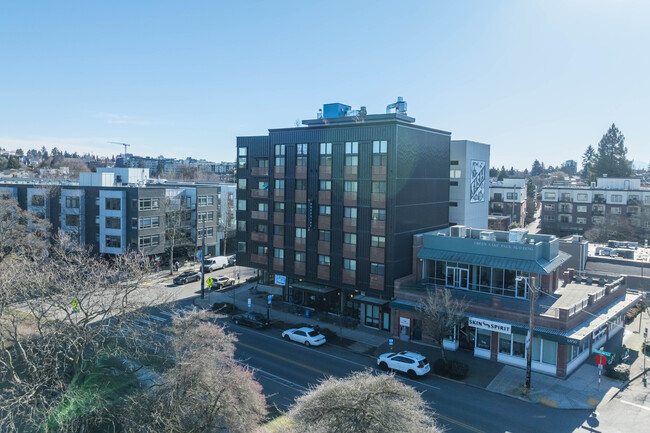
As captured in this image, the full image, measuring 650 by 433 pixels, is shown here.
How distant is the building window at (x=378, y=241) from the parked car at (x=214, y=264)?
29.4 meters

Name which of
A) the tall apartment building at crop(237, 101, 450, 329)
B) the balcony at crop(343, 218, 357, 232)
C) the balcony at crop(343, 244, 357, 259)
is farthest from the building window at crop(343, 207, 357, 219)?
the balcony at crop(343, 244, 357, 259)

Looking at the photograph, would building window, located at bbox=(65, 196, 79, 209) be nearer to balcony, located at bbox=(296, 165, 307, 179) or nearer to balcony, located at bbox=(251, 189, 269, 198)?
balcony, located at bbox=(251, 189, 269, 198)

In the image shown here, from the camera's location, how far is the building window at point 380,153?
137ft

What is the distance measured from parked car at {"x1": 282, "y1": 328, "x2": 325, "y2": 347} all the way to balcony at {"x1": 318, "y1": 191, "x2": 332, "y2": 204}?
1273 cm

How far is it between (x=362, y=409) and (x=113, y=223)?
191 ft

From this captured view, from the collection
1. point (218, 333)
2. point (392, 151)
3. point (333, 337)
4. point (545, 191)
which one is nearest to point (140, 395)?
point (218, 333)

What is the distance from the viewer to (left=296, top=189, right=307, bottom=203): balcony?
154ft

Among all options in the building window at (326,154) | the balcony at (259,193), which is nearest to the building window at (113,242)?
the balcony at (259,193)

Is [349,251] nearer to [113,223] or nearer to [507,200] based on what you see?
[113,223]

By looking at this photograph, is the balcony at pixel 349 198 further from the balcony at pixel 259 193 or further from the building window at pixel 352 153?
the balcony at pixel 259 193

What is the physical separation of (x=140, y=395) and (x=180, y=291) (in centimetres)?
3501

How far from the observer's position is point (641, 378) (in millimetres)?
31734

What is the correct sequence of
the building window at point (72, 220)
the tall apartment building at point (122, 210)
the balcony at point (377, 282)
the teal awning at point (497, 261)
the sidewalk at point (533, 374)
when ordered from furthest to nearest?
the building window at point (72, 220) < the tall apartment building at point (122, 210) < the balcony at point (377, 282) < the teal awning at point (497, 261) < the sidewalk at point (533, 374)

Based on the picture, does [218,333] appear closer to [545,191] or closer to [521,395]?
[521,395]
